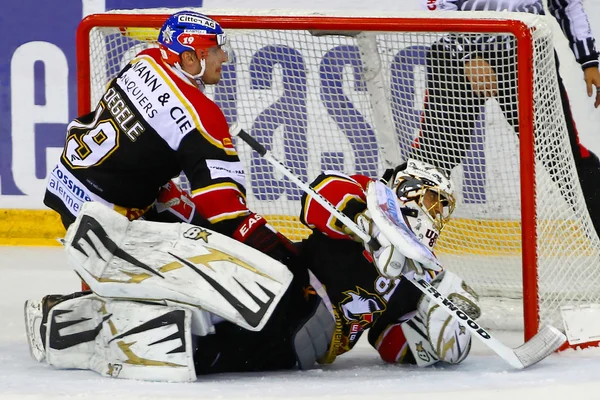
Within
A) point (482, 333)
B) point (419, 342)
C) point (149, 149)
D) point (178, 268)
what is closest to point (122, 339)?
point (178, 268)

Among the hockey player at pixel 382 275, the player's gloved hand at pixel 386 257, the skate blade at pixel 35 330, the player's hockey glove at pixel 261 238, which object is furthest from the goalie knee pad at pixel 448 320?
the skate blade at pixel 35 330

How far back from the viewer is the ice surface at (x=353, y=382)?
2.40m

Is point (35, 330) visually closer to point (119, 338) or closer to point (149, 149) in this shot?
point (119, 338)

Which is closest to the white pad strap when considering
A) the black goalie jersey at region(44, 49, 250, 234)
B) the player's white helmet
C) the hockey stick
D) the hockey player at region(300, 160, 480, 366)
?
the hockey player at region(300, 160, 480, 366)

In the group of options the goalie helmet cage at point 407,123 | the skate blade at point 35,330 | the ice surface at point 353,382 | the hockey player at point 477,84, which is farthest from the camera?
the hockey player at point 477,84

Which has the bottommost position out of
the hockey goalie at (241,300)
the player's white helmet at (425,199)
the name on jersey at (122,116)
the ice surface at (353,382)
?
the ice surface at (353,382)

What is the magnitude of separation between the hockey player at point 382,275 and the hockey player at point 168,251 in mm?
62

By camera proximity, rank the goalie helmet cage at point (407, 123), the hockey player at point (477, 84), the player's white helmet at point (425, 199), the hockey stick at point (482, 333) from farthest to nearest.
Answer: the hockey player at point (477, 84) → the goalie helmet cage at point (407, 123) → the player's white helmet at point (425, 199) → the hockey stick at point (482, 333)

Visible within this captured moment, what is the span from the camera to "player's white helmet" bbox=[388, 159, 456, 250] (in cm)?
275

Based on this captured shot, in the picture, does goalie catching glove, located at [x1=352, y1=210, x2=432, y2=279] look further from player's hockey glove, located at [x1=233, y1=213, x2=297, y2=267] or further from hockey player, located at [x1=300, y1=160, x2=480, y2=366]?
player's hockey glove, located at [x1=233, y1=213, x2=297, y2=267]

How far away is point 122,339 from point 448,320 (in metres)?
0.78

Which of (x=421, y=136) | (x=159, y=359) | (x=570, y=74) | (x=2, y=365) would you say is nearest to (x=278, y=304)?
(x=159, y=359)

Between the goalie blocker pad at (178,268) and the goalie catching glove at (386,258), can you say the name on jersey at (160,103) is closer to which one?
the goalie blocker pad at (178,268)

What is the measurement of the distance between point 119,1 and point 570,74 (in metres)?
1.79
